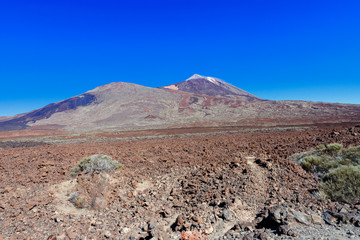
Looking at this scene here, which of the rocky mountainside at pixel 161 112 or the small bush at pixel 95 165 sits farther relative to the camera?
the rocky mountainside at pixel 161 112

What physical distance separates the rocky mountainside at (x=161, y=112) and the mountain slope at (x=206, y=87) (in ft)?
103

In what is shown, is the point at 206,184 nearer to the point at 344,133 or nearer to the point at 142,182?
the point at 142,182

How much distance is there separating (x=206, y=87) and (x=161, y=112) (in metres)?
57.0

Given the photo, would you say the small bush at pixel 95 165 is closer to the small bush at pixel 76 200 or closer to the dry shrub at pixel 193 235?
the small bush at pixel 76 200

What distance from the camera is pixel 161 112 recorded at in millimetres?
62062

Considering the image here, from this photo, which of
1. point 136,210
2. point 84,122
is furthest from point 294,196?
point 84,122

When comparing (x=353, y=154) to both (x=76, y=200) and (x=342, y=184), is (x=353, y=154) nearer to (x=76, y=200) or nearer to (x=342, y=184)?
(x=342, y=184)

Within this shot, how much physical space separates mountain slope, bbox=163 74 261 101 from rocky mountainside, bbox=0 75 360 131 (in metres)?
31.3

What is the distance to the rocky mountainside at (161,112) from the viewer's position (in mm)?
44750

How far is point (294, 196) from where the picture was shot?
4.80 m

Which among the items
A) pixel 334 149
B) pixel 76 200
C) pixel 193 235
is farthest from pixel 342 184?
pixel 76 200

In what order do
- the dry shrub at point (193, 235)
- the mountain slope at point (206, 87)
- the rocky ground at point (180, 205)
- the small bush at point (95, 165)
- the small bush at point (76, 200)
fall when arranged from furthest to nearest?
the mountain slope at point (206, 87)
the small bush at point (95, 165)
the small bush at point (76, 200)
the rocky ground at point (180, 205)
the dry shrub at point (193, 235)

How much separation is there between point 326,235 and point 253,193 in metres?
1.70

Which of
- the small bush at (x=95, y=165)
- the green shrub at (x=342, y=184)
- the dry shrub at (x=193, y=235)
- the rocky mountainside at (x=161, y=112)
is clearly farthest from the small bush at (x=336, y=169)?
the rocky mountainside at (x=161, y=112)
